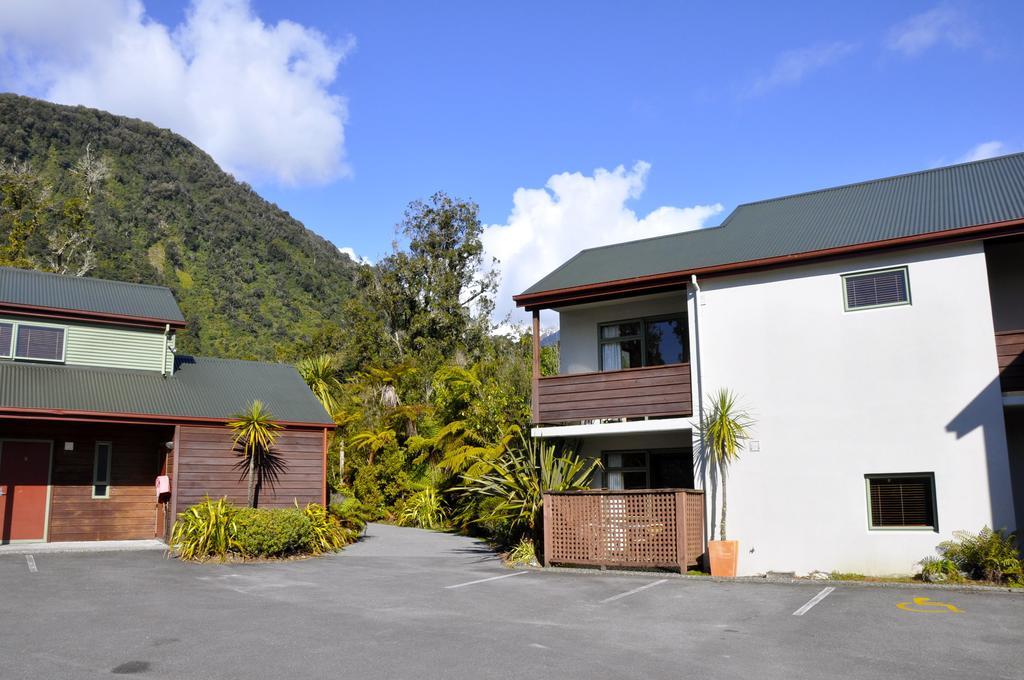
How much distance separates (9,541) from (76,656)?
40.8 feet

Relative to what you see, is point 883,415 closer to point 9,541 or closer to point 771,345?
point 771,345

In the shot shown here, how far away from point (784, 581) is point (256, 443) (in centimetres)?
1269

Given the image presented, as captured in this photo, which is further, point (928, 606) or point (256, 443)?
point (256, 443)

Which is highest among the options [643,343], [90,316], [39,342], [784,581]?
[90,316]

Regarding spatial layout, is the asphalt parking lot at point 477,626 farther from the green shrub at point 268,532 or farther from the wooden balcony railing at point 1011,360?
the wooden balcony railing at point 1011,360

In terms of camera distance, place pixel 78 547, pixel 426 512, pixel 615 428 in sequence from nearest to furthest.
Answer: pixel 615 428
pixel 78 547
pixel 426 512

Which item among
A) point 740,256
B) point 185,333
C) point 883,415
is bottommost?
point 883,415

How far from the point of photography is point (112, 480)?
19953 mm

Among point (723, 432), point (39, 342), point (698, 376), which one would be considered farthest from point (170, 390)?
point (723, 432)

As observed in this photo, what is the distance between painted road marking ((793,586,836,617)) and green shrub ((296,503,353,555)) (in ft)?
34.3

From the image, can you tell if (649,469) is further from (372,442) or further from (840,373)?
(372,442)

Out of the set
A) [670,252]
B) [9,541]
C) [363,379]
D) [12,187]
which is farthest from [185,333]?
[670,252]

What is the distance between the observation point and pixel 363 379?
31141mm

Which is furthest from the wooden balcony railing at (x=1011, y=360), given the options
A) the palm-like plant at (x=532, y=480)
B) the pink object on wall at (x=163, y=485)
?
the pink object on wall at (x=163, y=485)
